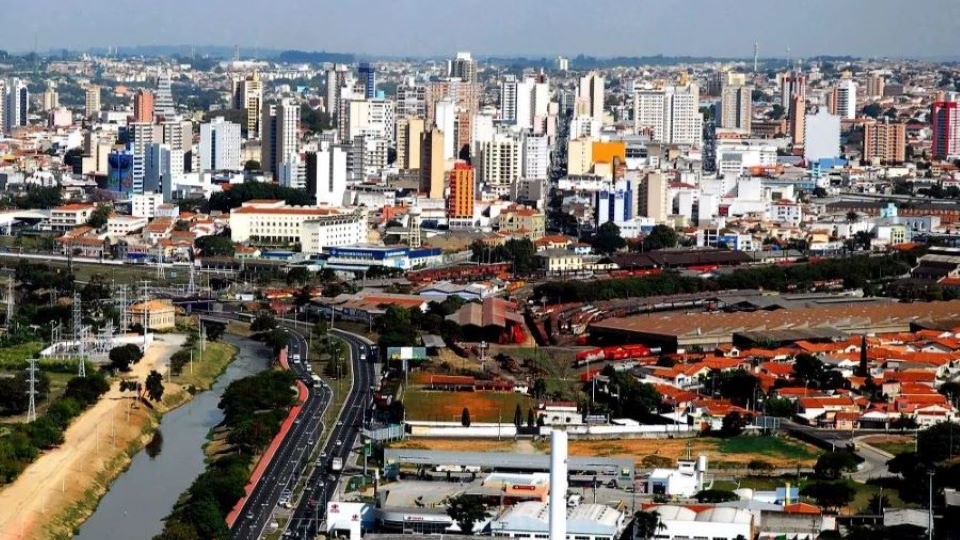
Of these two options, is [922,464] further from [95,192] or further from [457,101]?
[457,101]

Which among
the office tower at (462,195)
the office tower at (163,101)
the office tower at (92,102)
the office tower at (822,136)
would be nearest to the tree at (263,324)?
the office tower at (462,195)

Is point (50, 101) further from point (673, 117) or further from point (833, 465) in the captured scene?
point (833, 465)

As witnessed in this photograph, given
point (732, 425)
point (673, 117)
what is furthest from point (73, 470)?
point (673, 117)

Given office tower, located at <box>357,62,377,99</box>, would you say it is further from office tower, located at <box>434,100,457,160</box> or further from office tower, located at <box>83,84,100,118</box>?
office tower, located at <box>434,100,457,160</box>

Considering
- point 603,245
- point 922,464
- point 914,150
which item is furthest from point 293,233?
point 914,150

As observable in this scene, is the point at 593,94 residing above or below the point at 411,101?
above

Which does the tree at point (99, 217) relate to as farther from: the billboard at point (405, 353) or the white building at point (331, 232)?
the billboard at point (405, 353)
